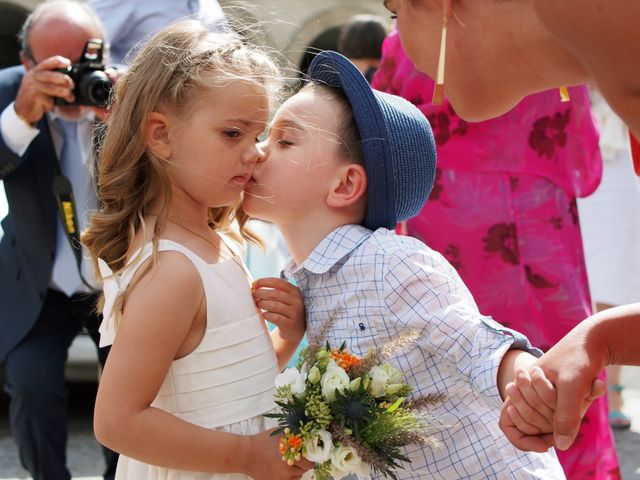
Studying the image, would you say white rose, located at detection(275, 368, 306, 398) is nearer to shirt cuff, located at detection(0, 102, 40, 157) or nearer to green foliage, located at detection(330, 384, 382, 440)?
green foliage, located at detection(330, 384, 382, 440)

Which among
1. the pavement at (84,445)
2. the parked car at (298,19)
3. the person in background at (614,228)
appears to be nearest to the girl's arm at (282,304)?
the pavement at (84,445)

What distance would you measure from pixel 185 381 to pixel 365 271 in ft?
1.56

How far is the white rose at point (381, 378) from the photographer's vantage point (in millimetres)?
2068

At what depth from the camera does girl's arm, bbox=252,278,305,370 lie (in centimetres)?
250

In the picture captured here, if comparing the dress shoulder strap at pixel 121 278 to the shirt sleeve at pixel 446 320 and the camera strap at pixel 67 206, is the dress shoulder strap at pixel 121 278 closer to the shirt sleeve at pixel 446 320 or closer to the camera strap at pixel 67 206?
the shirt sleeve at pixel 446 320

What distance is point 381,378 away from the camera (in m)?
2.07

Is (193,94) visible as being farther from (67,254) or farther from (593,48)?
(67,254)

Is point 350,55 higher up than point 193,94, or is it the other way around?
point 193,94

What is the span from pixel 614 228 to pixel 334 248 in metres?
3.44

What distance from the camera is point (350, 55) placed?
6.16 m

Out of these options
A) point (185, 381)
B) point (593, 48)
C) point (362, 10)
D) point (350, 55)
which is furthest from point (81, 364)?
point (362, 10)

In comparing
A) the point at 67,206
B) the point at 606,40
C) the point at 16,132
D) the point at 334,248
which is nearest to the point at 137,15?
the point at 16,132

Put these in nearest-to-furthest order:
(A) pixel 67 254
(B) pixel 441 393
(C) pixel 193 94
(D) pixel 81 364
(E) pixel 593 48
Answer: (E) pixel 593 48
(B) pixel 441 393
(C) pixel 193 94
(A) pixel 67 254
(D) pixel 81 364

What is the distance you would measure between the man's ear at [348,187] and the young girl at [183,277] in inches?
8.2
